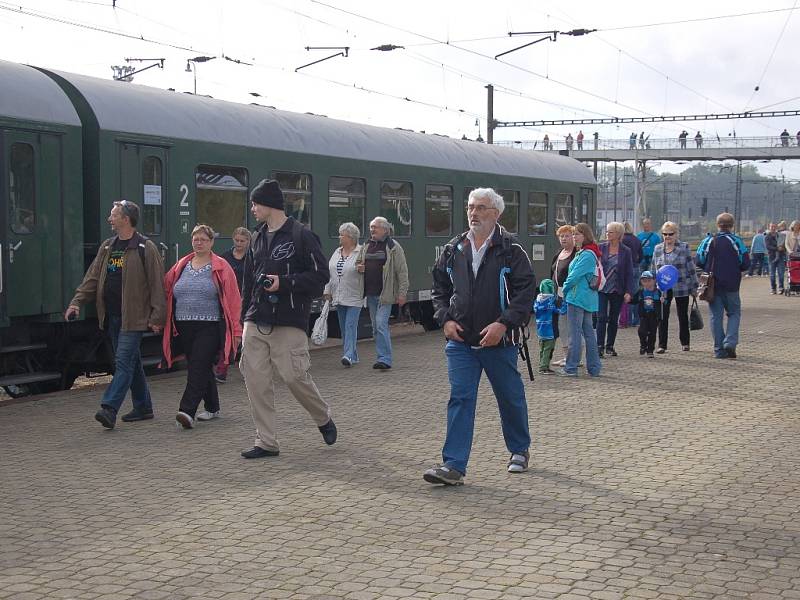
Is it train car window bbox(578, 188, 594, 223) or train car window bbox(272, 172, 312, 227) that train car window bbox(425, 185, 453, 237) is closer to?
train car window bbox(272, 172, 312, 227)

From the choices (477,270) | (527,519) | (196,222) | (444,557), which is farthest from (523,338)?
(196,222)

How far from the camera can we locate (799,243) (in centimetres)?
2642

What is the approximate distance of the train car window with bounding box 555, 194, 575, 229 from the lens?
1001 inches

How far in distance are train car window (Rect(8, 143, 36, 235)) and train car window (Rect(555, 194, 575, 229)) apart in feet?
49.9

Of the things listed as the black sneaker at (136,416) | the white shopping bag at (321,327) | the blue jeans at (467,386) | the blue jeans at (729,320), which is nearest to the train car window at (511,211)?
the blue jeans at (729,320)

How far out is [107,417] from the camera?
959 cm

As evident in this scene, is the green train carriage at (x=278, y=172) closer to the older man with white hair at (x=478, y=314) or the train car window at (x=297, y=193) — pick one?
the train car window at (x=297, y=193)

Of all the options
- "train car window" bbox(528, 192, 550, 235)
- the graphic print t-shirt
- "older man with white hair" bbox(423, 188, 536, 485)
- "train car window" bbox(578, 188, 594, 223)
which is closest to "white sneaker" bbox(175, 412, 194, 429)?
the graphic print t-shirt

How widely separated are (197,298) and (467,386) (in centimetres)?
302

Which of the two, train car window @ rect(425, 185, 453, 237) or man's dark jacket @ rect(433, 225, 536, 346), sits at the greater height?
train car window @ rect(425, 185, 453, 237)

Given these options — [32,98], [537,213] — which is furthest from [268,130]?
[537,213]

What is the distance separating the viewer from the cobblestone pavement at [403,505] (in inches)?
219

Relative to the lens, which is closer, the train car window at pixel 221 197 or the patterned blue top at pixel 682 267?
the train car window at pixel 221 197

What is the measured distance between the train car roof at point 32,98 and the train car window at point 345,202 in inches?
213
